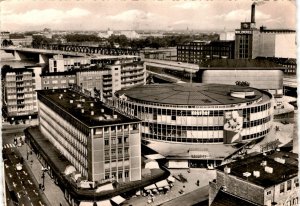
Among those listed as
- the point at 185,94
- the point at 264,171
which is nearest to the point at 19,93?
the point at 185,94

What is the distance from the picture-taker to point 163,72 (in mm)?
152375

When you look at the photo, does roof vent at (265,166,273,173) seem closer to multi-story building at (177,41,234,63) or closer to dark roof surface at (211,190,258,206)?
dark roof surface at (211,190,258,206)

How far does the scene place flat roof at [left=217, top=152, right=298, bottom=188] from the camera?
127ft

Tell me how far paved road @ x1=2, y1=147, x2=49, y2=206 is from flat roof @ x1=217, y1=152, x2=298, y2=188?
22.3 metres

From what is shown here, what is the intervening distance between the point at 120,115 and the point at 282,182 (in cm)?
2261

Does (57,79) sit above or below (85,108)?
above

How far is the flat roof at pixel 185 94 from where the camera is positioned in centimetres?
6750

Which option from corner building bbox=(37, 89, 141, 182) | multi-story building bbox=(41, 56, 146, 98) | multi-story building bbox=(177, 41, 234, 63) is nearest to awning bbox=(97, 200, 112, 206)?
corner building bbox=(37, 89, 141, 182)

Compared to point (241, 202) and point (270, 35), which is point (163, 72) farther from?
point (241, 202)

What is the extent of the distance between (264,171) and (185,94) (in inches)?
1301

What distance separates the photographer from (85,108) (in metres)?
59.0

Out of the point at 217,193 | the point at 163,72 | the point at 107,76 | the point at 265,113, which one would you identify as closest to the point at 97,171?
the point at 217,193

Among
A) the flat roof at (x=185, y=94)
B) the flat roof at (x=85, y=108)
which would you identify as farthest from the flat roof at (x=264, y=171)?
the flat roof at (x=185, y=94)

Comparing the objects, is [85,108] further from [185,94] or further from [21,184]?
[185,94]
